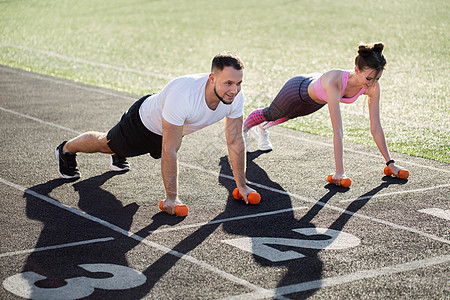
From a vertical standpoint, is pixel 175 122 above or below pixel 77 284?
above

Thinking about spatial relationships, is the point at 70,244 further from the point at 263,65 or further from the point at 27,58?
the point at 27,58

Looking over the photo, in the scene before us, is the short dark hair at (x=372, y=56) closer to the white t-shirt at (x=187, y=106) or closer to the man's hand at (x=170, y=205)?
the white t-shirt at (x=187, y=106)

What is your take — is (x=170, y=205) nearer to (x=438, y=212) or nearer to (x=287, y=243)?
(x=287, y=243)

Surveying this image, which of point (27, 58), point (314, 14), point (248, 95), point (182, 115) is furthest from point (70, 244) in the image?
point (314, 14)

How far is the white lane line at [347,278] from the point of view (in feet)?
13.3

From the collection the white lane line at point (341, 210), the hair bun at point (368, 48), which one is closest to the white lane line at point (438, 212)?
the white lane line at point (341, 210)

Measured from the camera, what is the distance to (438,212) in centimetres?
571

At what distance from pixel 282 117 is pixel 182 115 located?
245cm

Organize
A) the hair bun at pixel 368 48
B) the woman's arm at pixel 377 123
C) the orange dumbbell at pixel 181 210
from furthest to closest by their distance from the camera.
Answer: the woman's arm at pixel 377 123, the hair bun at pixel 368 48, the orange dumbbell at pixel 181 210

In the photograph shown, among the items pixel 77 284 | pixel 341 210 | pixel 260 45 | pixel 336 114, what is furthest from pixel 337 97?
pixel 260 45

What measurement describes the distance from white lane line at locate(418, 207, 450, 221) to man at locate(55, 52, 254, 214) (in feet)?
5.38

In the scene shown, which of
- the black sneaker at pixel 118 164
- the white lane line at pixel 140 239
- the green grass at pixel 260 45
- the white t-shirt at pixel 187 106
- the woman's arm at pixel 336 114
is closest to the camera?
the white lane line at pixel 140 239

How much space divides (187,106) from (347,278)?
6.52 feet

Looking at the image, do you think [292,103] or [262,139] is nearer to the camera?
[292,103]
